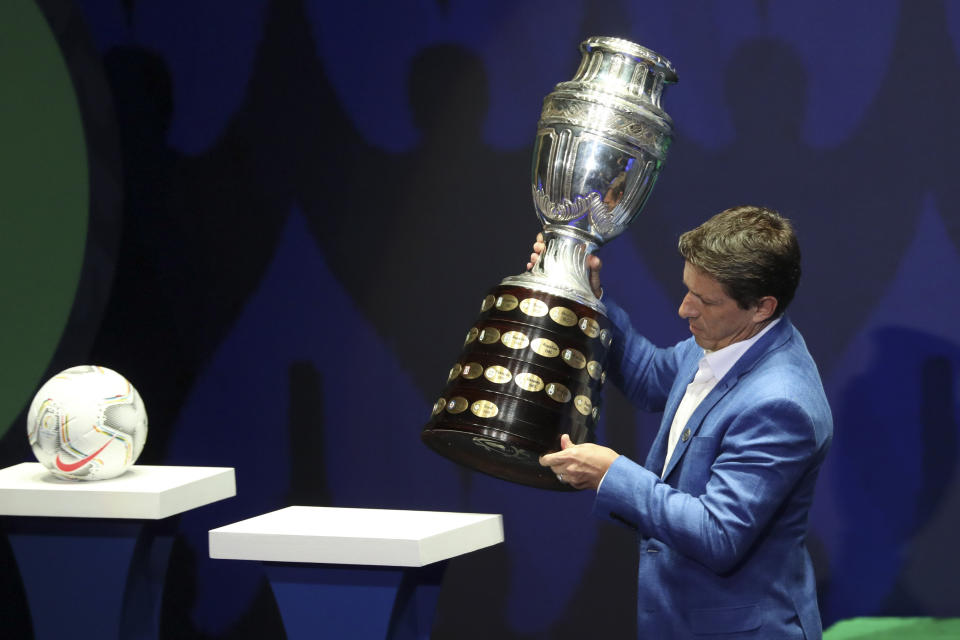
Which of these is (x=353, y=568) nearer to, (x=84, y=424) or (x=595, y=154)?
(x=84, y=424)

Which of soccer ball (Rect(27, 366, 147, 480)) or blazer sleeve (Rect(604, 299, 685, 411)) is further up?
blazer sleeve (Rect(604, 299, 685, 411))

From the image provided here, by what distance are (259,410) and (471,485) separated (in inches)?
30.4

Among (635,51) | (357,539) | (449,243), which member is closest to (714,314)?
(635,51)

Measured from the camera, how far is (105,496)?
2.44 m

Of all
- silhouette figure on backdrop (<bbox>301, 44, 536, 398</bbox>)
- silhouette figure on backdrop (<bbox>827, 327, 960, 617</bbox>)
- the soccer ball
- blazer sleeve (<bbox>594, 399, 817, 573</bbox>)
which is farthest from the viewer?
silhouette figure on backdrop (<bbox>301, 44, 536, 398</bbox>)

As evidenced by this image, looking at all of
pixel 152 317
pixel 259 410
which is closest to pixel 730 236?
pixel 259 410

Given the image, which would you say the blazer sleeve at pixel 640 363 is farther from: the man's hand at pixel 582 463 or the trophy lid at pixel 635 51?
the trophy lid at pixel 635 51

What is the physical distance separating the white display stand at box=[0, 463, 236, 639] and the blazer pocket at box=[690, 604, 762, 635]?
1.14 m

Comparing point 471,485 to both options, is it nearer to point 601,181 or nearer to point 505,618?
point 505,618

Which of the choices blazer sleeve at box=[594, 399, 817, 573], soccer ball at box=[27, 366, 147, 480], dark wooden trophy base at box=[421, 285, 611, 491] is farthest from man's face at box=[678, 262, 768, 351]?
soccer ball at box=[27, 366, 147, 480]

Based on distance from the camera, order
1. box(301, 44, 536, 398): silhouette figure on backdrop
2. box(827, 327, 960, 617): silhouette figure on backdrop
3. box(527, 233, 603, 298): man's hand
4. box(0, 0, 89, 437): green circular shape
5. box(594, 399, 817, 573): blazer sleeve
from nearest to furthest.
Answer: box(594, 399, 817, 573): blazer sleeve < box(527, 233, 603, 298): man's hand < box(827, 327, 960, 617): silhouette figure on backdrop < box(301, 44, 536, 398): silhouette figure on backdrop < box(0, 0, 89, 437): green circular shape

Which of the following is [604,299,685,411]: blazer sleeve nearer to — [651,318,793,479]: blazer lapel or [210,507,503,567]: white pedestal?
[651,318,793,479]: blazer lapel

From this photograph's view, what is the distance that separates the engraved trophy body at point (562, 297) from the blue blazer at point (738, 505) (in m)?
0.29

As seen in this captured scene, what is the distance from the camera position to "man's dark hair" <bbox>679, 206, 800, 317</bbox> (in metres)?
2.12
